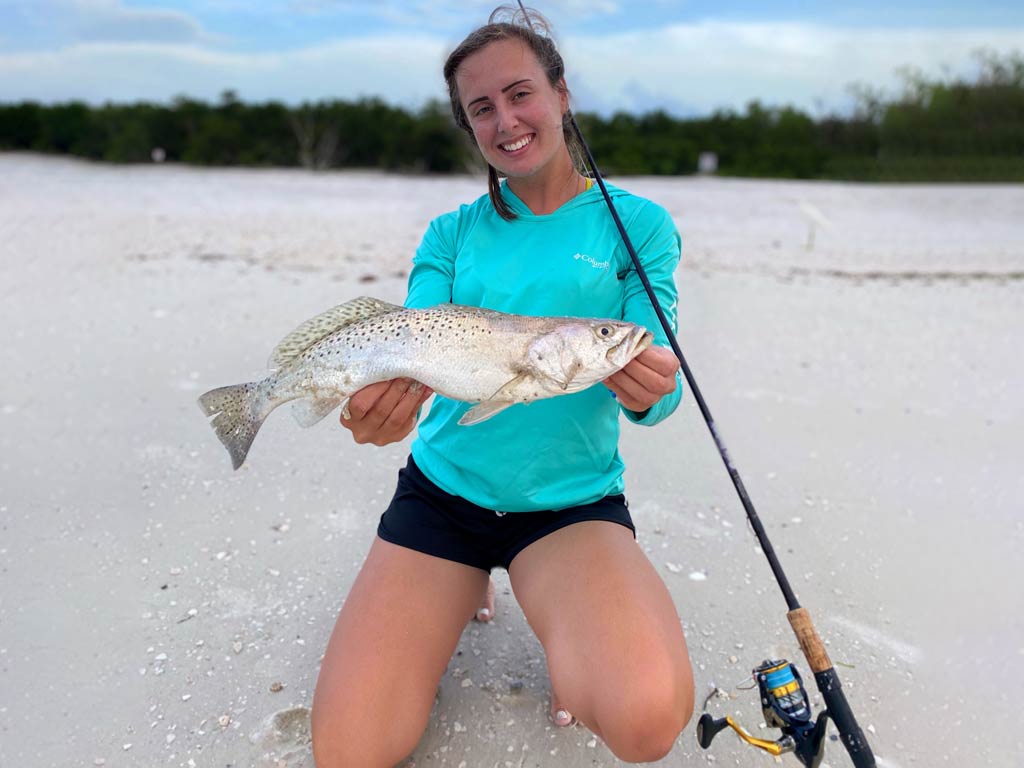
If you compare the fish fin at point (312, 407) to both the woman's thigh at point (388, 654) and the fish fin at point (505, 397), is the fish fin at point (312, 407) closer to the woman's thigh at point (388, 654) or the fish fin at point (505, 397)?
the fish fin at point (505, 397)

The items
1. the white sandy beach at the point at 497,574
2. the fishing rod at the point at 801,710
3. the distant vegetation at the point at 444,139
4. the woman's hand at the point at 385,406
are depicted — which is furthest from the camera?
the distant vegetation at the point at 444,139

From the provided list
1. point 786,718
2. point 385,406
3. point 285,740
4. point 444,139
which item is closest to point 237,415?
point 385,406

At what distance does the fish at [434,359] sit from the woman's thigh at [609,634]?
67 cm

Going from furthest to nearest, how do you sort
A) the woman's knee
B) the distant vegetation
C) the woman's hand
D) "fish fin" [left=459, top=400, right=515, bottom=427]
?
the distant vegetation
the woman's hand
"fish fin" [left=459, top=400, right=515, bottom=427]
the woman's knee

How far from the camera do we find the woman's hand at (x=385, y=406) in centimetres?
284

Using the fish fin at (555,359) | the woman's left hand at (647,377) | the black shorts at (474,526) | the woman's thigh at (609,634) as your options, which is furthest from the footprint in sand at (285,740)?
the woman's left hand at (647,377)

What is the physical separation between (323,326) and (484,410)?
0.77 metres

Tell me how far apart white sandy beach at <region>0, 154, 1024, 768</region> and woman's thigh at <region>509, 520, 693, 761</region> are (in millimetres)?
426

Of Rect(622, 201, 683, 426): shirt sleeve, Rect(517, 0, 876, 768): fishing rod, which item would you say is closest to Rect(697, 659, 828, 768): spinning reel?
Rect(517, 0, 876, 768): fishing rod

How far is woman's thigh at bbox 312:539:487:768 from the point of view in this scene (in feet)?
8.96

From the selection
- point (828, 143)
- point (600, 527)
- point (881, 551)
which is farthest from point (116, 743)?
point (828, 143)

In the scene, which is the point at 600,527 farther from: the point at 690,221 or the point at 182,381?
the point at 690,221

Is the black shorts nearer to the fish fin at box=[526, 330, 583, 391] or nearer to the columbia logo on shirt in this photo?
the fish fin at box=[526, 330, 583, 391]

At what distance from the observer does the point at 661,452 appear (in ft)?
18.1
